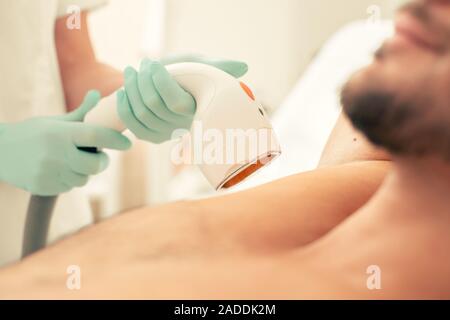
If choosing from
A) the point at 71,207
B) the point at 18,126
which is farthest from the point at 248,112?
the point at 71,207

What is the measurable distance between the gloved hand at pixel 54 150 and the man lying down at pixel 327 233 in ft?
0.48

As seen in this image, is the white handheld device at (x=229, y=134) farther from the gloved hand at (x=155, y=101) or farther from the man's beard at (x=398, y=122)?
the man's beard at (x=398, y=122)

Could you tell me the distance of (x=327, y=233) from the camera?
2.32ft

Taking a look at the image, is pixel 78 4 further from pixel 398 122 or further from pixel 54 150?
pixel 398 122

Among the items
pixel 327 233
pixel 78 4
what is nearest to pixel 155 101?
pixel 327 233

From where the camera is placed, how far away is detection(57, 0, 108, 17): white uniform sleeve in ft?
3.48

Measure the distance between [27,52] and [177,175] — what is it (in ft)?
4.02

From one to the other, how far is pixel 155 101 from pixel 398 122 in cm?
38

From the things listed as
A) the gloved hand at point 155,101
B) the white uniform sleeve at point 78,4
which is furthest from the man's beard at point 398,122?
the white uniform sleeve at point 78,4

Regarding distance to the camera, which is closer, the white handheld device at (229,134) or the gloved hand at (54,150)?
the white handheld device at (229,134)

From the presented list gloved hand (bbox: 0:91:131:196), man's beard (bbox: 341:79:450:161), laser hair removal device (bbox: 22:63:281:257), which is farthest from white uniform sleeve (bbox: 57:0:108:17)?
man's beard (bbox: 341:79:450:161)

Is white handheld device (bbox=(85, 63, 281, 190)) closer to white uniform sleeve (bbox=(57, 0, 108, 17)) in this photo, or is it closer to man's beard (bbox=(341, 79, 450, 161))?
man's beard (bbox=(341, 79, 450, 161))

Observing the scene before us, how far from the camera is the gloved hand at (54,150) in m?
0.86

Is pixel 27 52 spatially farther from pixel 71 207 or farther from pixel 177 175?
pixel 177 175
